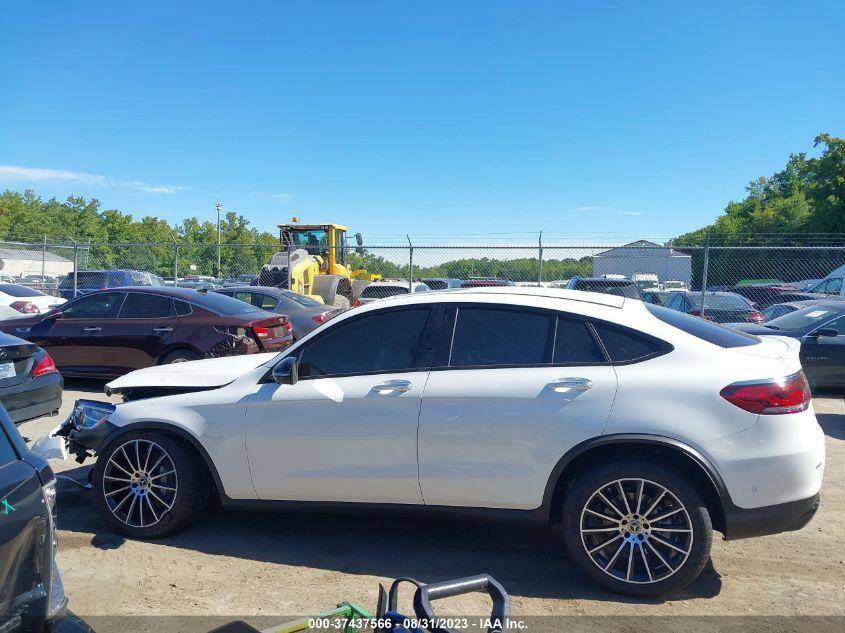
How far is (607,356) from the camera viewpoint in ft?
12.4

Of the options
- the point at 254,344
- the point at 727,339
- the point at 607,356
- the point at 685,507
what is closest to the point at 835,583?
the point at 685,507

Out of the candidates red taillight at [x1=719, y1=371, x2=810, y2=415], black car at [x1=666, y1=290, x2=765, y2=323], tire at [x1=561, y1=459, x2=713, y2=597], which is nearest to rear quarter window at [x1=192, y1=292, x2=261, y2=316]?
tire at [x1=561, y1=459, x2=713, y2=597]

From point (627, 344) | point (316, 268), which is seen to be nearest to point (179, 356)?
point (627, 344)

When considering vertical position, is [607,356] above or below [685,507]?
above

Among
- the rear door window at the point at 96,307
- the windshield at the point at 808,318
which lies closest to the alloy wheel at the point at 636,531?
the windshield at the point at 808,318

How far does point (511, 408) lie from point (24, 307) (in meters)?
15.1

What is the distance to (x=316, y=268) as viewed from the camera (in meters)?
20.0

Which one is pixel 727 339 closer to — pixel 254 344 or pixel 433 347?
pixel 433 347

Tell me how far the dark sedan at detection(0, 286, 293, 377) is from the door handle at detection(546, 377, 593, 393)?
594 cm

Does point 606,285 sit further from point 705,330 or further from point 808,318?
point 705,330

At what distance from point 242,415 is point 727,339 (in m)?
3.08

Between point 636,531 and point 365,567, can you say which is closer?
point 636,531

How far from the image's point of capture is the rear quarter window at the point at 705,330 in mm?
3913

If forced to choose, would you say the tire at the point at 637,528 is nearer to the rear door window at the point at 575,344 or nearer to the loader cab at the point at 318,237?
the rear door window at the point at 575,344
